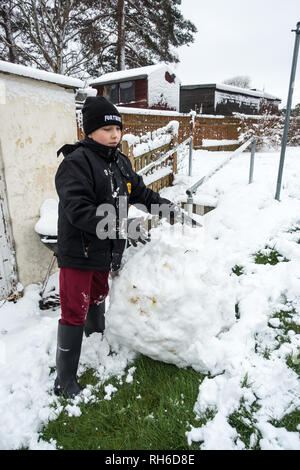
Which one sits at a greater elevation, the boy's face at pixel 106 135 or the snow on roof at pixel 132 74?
the snow on roof at pixel 132 74

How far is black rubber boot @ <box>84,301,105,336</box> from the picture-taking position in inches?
91.7

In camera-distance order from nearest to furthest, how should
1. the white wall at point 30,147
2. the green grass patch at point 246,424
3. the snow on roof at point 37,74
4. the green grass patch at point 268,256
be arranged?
the green grass patch at point 246,424 < the snow on roof at point 37,74 < the white wall at point 30,147 < the green grass patch at point 268,256

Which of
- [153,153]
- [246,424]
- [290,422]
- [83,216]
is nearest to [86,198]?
[83,216]

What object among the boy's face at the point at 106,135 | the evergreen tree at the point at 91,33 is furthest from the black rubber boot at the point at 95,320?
the evergreen tree at the point at 91,33

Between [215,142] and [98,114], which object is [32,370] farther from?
[215,142]

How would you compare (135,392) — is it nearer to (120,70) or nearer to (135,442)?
(135,442)

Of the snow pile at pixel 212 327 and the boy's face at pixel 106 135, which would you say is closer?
the snow pile at pixel 212 327

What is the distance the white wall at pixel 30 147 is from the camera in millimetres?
2760

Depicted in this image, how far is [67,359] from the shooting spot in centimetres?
191

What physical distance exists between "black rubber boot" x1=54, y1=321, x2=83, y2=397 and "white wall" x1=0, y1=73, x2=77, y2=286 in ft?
4.74

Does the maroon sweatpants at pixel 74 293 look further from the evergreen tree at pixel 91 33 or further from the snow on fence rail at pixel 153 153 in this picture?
the evergreen tree at pixel 91 33

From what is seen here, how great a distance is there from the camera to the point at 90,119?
1817 millimetres

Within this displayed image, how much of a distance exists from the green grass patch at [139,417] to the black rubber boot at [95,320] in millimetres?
423
